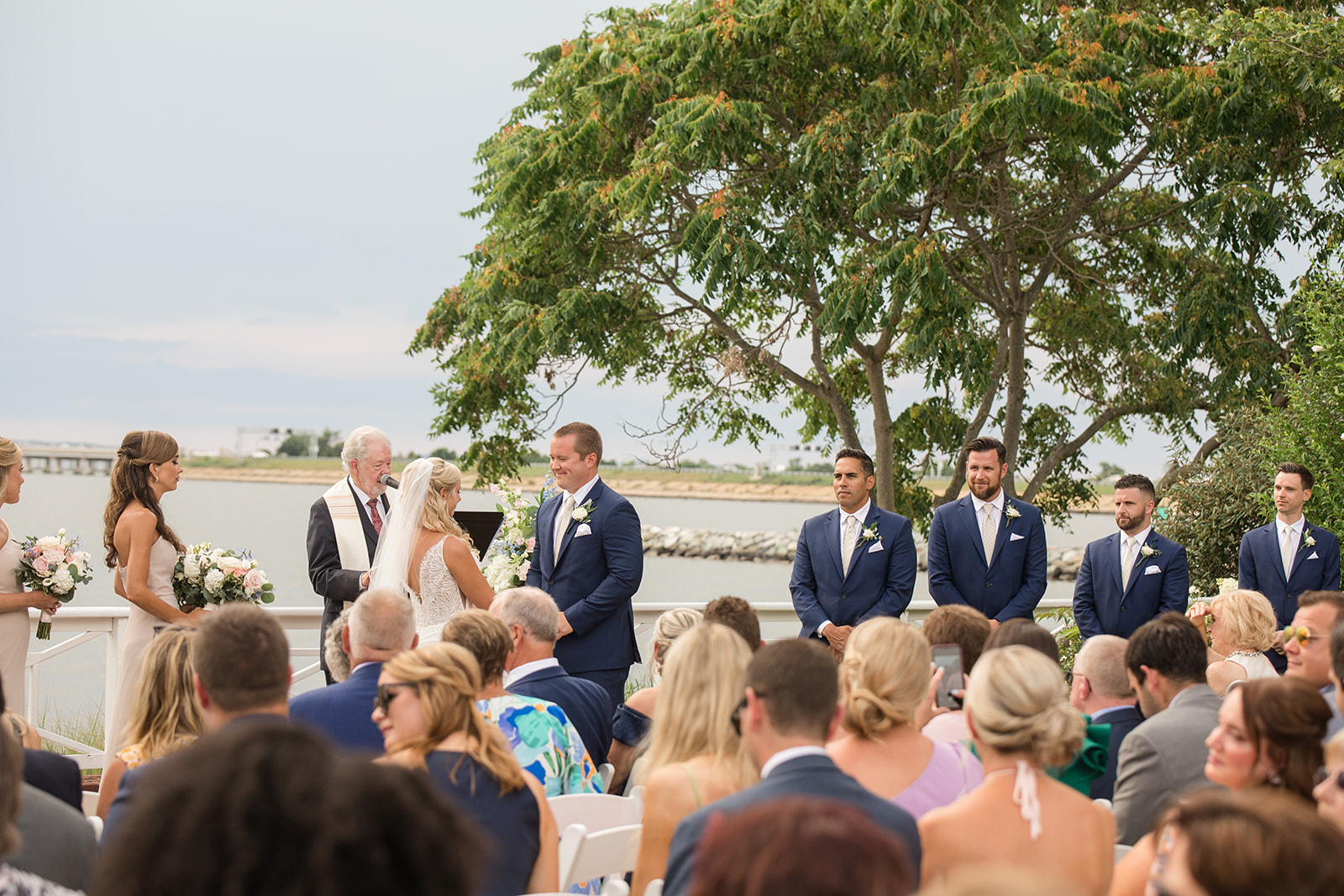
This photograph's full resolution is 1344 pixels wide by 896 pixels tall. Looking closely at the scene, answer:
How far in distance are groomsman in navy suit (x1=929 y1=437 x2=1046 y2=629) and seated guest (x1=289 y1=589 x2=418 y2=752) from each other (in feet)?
10.7

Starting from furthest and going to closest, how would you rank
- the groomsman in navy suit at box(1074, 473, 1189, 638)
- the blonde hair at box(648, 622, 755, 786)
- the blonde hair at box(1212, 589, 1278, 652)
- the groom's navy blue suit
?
the groomsman in navy suit at box(1074, 473, 1189, 638), the groom's navy blue suit, the blonde hair at box(1212, 589, 1278, 652), the blonde hair at box(648, 622, 755, 786)

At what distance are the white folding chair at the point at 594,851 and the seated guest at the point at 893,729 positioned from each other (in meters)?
0.57

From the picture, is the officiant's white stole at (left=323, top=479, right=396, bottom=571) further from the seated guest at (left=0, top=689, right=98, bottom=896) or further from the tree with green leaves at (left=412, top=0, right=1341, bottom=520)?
the tree with green leaves at (left=412, top=0, right=1341, bottom=520)

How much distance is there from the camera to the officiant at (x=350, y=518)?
5.20 metres

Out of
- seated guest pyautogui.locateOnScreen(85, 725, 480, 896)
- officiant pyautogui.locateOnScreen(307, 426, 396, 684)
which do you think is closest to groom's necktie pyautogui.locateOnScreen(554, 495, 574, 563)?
officiant pyautogui.locateOnScreen(307, 426, 396, 684)

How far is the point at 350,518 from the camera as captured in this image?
525 cm

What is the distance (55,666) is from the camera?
13.0m

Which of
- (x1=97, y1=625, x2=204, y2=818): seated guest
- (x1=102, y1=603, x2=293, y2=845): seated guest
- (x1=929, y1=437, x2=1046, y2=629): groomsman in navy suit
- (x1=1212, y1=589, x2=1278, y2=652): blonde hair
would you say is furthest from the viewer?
(x1=929, y1=437, x2=1046, y2=629): groomsman in navy suit

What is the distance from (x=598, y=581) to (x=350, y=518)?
1220 millimetres

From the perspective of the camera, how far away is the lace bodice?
198 inches

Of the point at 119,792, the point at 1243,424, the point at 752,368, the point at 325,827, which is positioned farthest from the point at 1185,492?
the point at 325,827

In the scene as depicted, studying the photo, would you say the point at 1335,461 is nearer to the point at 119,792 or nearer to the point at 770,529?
the point at 119,792

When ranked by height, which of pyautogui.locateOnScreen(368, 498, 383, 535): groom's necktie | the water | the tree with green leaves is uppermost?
the tree with green leaves

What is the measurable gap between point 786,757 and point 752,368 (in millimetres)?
11898
